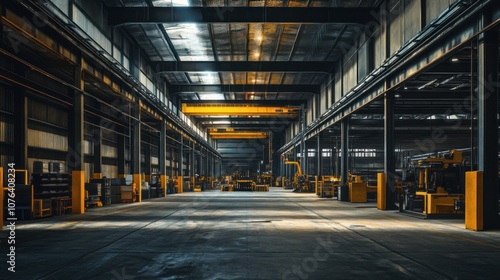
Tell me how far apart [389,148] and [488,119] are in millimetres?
8618

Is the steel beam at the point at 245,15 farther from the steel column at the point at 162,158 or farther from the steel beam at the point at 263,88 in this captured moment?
the steel column at the point at 162,158

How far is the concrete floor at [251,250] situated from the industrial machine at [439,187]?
2.03 metres

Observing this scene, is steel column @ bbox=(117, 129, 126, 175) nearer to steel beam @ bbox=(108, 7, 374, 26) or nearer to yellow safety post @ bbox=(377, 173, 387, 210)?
steel beam @ bbox=(108, 7, 374, 26)

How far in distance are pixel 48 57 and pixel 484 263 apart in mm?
16725

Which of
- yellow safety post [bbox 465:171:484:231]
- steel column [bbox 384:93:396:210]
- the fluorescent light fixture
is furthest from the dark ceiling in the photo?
yellow safety post [bbox 465:171:484:231]

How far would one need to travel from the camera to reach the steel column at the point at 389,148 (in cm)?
2152

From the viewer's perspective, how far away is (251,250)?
10031 mm

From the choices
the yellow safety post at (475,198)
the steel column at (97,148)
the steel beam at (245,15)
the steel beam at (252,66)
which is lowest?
the yellow safety post at (475,198)

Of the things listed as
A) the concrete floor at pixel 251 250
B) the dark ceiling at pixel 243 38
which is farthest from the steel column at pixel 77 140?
the dark ceiling at pixel 243 38

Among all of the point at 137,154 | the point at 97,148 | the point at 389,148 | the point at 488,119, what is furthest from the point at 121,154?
the point at 488,119

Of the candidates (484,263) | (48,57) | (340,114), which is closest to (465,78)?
(340,114)

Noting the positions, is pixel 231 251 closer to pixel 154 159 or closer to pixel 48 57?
pixel 48 57

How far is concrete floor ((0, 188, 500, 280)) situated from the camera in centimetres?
776

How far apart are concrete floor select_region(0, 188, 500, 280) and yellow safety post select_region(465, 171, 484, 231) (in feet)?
1.28
